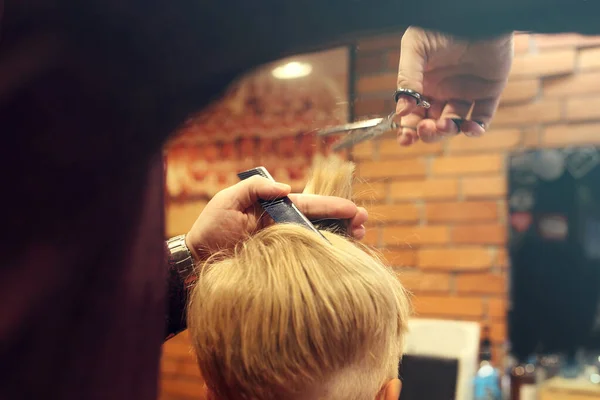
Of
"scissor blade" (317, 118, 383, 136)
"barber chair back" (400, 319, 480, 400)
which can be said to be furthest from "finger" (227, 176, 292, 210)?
"barber chair back" (400, 319, 480, 400)

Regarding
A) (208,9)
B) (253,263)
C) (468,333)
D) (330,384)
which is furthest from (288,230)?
(468,333)

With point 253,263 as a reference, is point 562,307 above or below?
below

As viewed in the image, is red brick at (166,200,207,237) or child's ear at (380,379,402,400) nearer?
child's ear at (380,379,402,400)

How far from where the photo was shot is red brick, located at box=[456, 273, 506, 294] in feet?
6.30

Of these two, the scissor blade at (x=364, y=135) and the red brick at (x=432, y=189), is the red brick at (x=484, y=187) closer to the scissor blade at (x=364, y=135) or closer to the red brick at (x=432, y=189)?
the red brick at (x=432, y=189)

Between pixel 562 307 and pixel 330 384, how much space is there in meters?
1.51

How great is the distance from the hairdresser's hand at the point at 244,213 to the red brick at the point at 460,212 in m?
1.24

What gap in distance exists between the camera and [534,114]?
72.3 inches

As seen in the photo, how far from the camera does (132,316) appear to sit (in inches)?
16.0

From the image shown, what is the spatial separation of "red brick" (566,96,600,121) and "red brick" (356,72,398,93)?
1320 mm

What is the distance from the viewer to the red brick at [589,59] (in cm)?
181

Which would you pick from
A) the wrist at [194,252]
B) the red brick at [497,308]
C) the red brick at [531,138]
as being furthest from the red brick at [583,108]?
the wrist at [194,252]

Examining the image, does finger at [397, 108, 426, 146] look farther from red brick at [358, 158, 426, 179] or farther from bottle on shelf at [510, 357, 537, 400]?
bottle on shelf at [510, 357, 537, 400]

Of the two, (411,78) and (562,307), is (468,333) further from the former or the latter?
(411,78)
